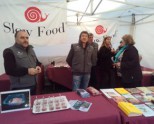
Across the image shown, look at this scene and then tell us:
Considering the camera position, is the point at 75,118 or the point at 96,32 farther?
the point at 96,32

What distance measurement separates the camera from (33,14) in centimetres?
242

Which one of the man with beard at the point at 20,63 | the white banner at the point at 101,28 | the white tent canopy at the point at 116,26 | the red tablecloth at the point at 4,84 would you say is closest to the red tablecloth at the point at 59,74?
the white tent canopy at the point at 116,26

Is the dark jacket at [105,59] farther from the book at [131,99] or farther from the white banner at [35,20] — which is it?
the book at [131,99]

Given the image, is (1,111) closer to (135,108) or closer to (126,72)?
(135,108)

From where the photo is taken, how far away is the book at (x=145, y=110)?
3.63 feet

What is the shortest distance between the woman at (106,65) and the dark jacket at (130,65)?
51 cm

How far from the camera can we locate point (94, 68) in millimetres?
2729

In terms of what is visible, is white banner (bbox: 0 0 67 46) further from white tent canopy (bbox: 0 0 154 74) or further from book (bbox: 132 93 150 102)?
book (bbox: 132 93 150 102)

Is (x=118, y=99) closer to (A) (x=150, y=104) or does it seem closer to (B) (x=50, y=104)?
(A) (x=150, y=104)

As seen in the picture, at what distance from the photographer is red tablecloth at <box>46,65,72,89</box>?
3152 mm

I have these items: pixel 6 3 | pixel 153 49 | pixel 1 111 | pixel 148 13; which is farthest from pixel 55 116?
pixel 148 13

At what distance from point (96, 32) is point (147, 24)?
131 cm

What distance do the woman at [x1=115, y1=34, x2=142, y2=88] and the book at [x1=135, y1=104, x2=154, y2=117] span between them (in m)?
0.82

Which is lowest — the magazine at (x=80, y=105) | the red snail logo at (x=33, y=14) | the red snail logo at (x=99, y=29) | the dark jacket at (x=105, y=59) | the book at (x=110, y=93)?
the magazine at (x=80, y=105)
